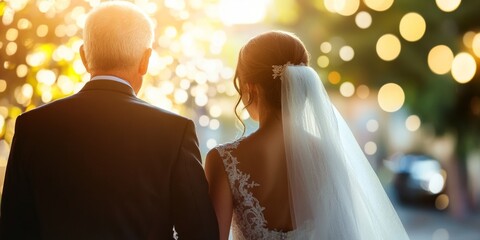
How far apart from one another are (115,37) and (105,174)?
1.90ft

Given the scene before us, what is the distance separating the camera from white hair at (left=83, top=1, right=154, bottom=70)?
3387mm

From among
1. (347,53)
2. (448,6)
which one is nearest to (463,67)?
(448,6)

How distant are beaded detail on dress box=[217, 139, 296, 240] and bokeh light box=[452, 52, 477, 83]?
9.70 metres

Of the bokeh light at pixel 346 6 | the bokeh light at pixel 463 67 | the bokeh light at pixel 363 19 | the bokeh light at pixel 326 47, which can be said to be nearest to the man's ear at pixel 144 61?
the bokeh light at pixel 346 6

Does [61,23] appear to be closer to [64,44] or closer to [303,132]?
[64,44]

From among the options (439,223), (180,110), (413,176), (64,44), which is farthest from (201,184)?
(413,176)

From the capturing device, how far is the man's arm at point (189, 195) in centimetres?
333

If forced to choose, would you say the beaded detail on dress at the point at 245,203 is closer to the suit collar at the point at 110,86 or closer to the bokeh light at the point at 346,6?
the suit collar at the point at 110,86

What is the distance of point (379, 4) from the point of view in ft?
39.3

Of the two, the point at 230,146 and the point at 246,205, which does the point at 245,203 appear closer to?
the point at 246,205

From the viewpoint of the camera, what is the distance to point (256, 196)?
390 centimetres

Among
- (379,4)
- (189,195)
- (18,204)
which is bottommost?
(18,204)

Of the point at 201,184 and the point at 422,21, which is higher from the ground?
the point at 422,21

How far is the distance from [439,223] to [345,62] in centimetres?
575
